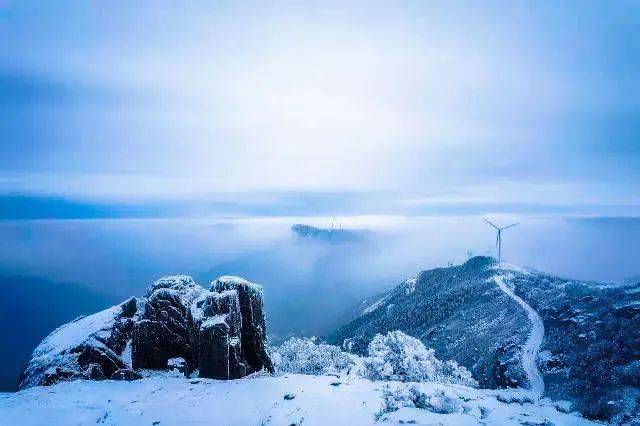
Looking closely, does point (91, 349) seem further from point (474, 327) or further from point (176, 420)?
point (474, 327)

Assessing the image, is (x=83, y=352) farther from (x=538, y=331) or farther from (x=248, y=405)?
(x=538, y=331)

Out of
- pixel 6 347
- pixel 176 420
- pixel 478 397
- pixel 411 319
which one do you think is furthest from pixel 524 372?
pixel 6 347

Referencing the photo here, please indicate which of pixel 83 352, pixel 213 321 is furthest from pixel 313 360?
pixel 83 352

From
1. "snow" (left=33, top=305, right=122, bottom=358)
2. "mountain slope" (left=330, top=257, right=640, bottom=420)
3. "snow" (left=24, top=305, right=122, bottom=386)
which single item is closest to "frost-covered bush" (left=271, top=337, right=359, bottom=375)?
"snow" (left=33, top=305, right=122, bottom=358)

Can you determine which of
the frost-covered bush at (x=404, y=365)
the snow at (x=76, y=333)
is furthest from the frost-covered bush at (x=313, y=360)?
the snow at (x=76, y=333)

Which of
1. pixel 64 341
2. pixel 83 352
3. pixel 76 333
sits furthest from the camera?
pixel 76 333
